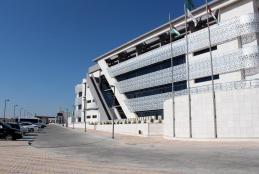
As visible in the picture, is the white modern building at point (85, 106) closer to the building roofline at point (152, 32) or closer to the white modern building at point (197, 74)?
the white modern building at point (197, 74)

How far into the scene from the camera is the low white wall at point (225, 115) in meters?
29.2

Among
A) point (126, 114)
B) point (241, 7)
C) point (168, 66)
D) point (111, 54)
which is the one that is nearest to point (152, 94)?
point (168, 66)

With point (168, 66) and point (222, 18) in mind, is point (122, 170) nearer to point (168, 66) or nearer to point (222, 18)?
point (222, 18)

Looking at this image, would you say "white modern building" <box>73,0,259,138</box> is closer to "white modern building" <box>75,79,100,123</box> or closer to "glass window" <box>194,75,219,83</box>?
"glass window" <box>194,75,219,83</box>

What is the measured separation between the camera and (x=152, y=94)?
63.9 meters

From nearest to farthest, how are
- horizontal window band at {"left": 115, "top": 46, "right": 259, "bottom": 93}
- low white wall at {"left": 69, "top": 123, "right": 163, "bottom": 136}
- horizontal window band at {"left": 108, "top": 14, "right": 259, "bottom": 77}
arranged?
horizontal window band at {"left": 115, "top": 46, "right": 259, "bottom": 93} → horizontal window band at {"left": 108, "top": 14, "right": 259, "bottom": 77} → low white wall at {"left": 69, "top": 123, "right": 163, "bottom": 136}

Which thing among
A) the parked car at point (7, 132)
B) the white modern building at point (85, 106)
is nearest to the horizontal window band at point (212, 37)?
the parked car at point (7, 132)

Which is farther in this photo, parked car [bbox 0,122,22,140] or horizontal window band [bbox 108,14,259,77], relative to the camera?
horizontal window band [bbox 108,14,259,77]

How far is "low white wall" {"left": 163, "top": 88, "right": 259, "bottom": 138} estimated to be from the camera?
1150 inches

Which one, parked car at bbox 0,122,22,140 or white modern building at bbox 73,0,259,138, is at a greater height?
white modern building at bbox 73,0,259,138

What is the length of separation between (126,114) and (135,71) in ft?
34.3

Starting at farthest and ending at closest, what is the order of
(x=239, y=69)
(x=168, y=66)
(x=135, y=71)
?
(x=135, y=71), (x=168, y=66), (x=239, y=69)

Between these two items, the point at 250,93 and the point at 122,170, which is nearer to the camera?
the point at 122,170

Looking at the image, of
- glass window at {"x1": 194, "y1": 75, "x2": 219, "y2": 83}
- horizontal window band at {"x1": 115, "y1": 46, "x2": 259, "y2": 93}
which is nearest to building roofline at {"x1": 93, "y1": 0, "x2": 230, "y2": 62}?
horizontal window band at {"x1": 115, "y1": 46, "x2": 259, "y2": 93}
